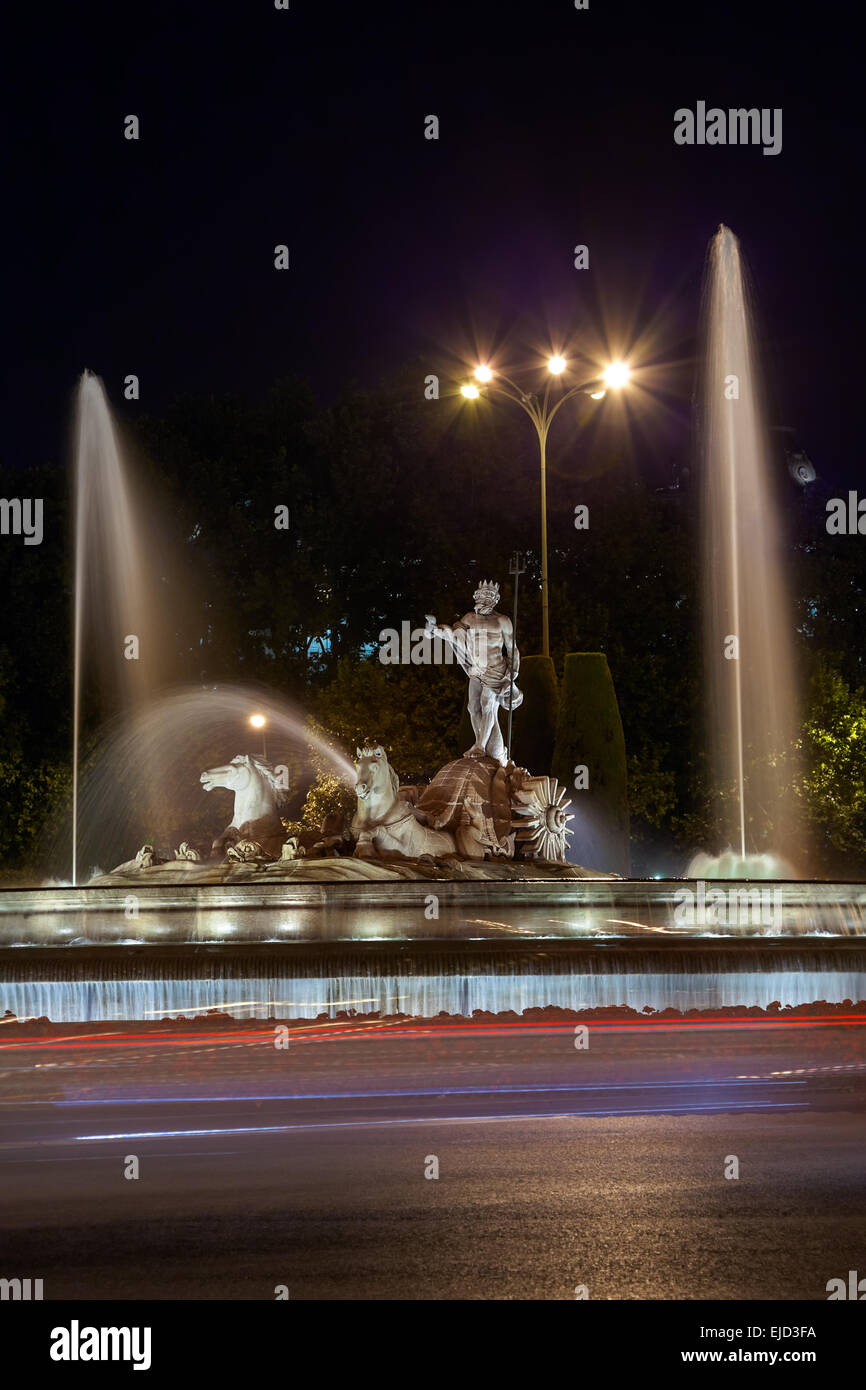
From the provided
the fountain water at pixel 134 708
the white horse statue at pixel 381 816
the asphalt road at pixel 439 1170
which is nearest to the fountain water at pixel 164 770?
the fountain water at pixel 134 708

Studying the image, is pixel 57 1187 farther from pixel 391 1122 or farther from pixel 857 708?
pixel 857 708

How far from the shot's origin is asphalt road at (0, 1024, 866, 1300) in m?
6.20

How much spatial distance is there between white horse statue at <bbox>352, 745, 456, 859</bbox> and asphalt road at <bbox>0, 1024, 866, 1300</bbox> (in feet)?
27.9

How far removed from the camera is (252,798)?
72.1 ft

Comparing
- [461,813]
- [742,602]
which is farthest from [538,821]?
[742,602]

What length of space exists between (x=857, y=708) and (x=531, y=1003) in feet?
87.0

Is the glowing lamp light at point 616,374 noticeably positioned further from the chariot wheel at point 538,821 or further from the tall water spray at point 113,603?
the tall water spray at point 113,603

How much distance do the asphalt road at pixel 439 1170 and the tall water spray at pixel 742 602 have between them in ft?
56.9

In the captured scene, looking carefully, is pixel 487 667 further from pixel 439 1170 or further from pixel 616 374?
pixel 439 1170

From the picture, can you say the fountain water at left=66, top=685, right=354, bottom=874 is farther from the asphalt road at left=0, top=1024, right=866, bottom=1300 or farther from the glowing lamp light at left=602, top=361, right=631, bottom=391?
the asphalt road at left=0, top=1024, right=866, bottom=1300

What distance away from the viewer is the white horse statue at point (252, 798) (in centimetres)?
2166

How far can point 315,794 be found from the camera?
3847cm
